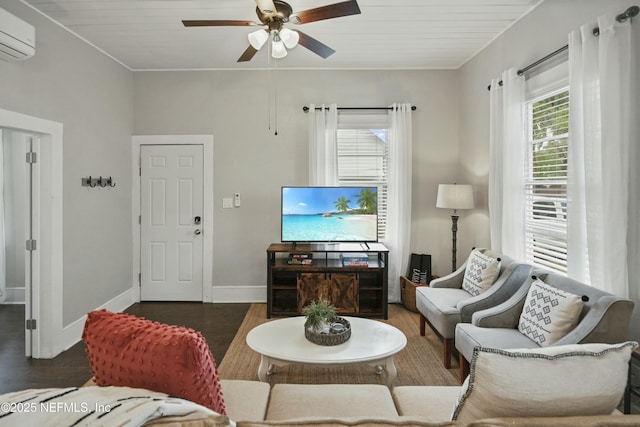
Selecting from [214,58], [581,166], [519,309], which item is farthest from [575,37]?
[214,58]

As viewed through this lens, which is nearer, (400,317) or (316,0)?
(316,0)

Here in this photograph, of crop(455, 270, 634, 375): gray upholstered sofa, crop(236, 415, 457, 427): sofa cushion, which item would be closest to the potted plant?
crop(455, 270, 634, 375): gray upholstered sofa

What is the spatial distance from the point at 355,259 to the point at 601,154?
2.49 metres

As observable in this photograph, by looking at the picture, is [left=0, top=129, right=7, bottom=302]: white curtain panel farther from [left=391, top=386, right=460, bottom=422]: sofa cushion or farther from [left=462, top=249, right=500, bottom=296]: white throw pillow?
[left=462, top=249, right=500, bottom=296]: white throw pillow

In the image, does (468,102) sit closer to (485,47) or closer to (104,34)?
(485,47)

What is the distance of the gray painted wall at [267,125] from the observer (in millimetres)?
4422

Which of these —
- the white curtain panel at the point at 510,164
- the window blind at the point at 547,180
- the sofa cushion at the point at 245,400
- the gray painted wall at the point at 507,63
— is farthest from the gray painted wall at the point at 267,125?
the sofa cushion at the point at 245,400

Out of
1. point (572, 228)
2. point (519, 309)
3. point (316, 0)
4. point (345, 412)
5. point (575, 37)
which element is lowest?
point (345, 412)

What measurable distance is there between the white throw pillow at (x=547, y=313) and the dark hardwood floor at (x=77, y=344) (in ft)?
7.62

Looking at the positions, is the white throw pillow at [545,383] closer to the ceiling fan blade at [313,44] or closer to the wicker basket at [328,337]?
the wicker basket at [328,337]

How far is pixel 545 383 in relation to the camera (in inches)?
38.3

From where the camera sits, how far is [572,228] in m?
2.34

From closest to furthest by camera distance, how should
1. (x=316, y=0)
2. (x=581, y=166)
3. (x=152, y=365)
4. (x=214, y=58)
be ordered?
(x=152, y=365) < (x=581, y=166) < (x=316, y=0) < (x=214, y=58)

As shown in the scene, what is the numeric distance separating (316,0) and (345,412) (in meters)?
2.82
